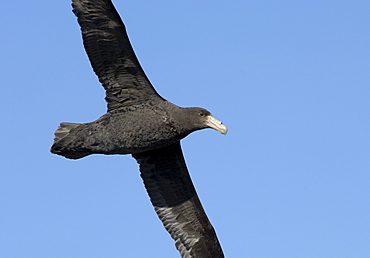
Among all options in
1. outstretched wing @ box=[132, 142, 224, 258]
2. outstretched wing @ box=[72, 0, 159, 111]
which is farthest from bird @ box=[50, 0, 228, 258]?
outstretched wing @ box=[132, 142, 224, 258]

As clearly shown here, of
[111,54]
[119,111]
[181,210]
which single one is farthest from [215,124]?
[181,210]

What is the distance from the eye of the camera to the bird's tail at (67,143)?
1648 centimetres

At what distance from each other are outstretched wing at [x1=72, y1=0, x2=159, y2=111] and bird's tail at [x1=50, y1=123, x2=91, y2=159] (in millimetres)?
905

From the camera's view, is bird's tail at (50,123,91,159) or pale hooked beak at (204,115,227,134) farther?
bird's tail at (50,123,91,159)

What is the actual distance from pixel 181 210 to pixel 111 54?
411 centimetres

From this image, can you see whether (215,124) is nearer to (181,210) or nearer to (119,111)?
(119,111)

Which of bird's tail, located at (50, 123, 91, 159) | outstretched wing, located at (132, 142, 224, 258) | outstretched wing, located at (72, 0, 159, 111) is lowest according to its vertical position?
outstretched wing, located at (132, 142, 224, 258)

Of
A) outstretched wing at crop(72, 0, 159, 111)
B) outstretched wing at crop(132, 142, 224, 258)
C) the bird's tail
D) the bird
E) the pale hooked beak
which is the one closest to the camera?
outstretched wing at crop(72, 0, 159, 111)

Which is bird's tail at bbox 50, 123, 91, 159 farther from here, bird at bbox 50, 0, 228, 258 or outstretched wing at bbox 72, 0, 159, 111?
outstretched wing at bbox 72, 0, 159, 111

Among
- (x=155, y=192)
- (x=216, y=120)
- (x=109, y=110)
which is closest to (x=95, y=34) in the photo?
(x=109, y=110)

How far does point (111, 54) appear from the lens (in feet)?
53.6

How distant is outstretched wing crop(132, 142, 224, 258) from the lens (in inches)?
715

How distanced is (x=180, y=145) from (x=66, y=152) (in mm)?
2565

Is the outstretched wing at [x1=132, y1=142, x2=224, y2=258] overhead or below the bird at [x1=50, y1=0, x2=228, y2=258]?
below
